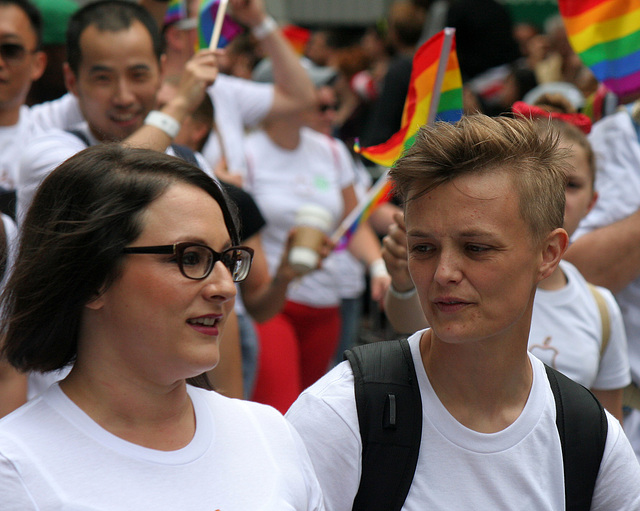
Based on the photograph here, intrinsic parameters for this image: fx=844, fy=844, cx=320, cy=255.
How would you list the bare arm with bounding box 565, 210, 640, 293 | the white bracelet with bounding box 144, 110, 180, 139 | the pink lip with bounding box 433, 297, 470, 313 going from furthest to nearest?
the bare arm with bounding box 565, 210, 640, 293
the white bracelet with bounding box 144, 110, 180, 139
the pink lip with bounding box 433, 297, 470, 313

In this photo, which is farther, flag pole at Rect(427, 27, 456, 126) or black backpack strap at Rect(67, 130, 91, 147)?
black backpack strap at Rect(67, 130, 91, 147)

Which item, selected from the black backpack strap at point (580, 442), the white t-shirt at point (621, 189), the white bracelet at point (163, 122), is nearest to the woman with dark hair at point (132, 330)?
the black backpack strap at point (580, 442)

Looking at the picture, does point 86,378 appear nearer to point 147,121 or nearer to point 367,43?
point 147,121

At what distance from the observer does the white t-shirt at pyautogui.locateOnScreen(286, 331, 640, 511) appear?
6.16ft

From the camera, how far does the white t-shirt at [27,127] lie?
3607 millimetres

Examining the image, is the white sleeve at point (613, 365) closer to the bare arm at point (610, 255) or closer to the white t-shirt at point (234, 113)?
the bare arm at point (610, 255)

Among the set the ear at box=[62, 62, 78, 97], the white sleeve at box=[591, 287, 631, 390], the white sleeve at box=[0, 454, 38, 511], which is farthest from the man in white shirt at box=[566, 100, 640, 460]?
the white sleeve at box=[0, 454, 38, 511]

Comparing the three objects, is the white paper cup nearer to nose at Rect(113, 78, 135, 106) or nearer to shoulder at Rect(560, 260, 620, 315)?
nose at Rect(113, 78, 135, 106)

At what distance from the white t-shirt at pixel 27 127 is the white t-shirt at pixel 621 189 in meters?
2.25

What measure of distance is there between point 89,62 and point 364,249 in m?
2.32

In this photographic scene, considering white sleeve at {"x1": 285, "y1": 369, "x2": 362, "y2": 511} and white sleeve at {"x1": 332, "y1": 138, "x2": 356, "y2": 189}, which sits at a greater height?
white sleeve at {"x1": 332, "y1": 138, "x2": 356, "y2": 189}

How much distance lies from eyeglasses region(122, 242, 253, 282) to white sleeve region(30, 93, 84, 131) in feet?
7.27

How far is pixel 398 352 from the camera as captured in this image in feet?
6.70

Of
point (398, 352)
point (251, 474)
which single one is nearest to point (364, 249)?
point (398, 352)
